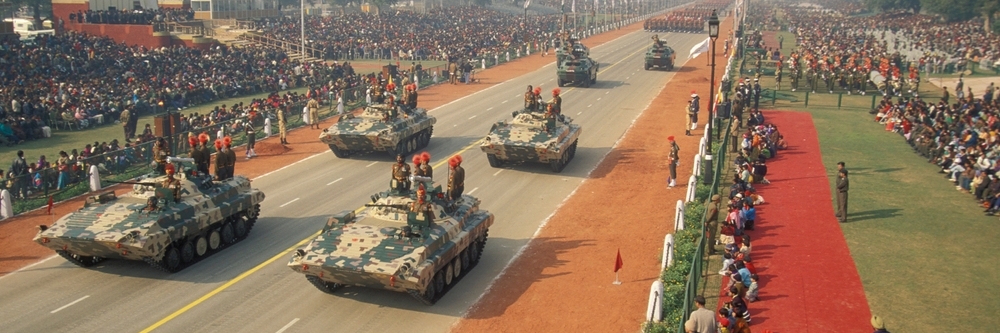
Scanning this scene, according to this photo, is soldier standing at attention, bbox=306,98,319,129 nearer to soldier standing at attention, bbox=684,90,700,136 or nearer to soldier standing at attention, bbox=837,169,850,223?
soldier standing at attention, bbox=684,90,700,136

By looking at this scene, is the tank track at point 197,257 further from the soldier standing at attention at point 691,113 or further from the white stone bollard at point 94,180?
the soldier standing at attention at point 691,113

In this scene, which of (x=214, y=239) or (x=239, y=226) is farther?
(x=239, y=226)

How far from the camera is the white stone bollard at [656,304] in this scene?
18953mm

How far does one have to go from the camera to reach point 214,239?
23.9 m

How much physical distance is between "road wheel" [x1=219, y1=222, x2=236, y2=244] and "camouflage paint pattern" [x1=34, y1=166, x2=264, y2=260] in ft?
1.31

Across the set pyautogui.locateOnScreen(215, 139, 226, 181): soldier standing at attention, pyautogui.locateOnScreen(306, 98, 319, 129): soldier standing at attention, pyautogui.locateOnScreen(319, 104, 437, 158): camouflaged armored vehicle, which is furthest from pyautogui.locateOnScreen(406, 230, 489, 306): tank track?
pyautogui.locateOnScreen(306, 98, 319, 129): soldier standing at attention

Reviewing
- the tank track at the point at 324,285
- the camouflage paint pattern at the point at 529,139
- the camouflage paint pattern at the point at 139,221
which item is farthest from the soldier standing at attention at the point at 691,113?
the tank track at the point at 324,285

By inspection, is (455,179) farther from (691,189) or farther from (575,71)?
(575,71)

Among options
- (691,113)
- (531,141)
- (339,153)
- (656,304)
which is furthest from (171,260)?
(691,113)

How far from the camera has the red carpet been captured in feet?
64.3

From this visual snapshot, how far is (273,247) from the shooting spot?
965 inches

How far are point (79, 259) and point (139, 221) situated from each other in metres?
2.30

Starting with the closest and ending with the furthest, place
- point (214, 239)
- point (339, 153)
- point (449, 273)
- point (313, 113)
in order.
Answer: point (449, 273) → point (214, 239) → point (339, 153) → point (313, 113)

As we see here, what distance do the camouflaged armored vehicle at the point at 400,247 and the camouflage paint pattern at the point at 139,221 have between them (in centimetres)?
370
